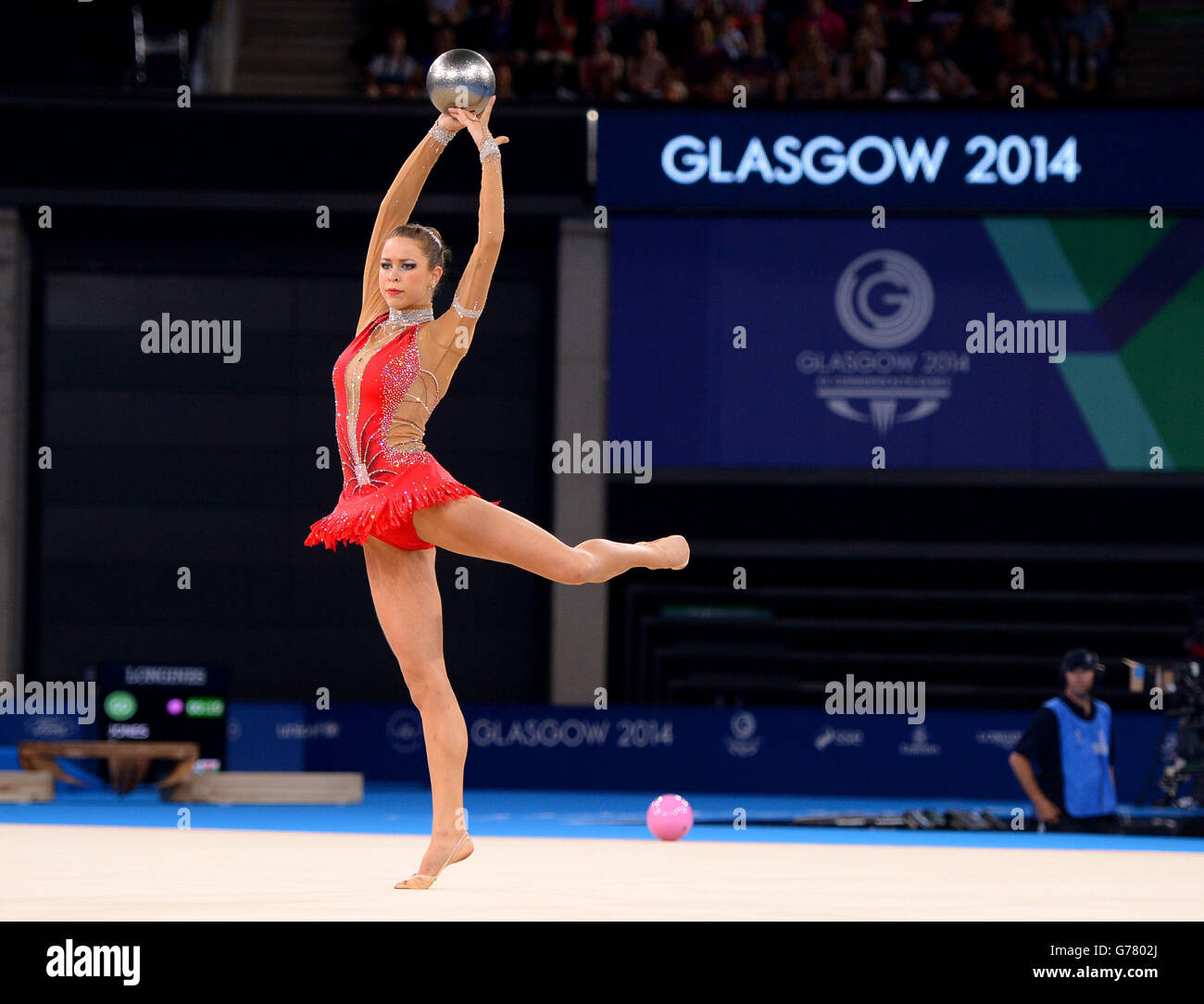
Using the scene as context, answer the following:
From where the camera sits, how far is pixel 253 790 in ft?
36.8

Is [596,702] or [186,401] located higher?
[186,401]

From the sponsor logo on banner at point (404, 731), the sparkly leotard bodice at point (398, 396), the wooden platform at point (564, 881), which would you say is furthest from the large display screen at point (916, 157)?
the sparkly leotard bodice at point (398, 396)

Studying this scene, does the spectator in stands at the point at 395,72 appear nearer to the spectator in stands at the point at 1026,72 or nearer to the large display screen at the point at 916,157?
the large display screen at the point at 916,157

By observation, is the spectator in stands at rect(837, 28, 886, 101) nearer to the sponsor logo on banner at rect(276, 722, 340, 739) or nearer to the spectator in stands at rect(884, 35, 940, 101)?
the spectator in stands at rect(884, 35, 940, 101)

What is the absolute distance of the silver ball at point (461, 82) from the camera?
4.90 metres

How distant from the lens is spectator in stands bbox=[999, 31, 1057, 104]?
47.8 feet

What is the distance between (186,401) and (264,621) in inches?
83.1

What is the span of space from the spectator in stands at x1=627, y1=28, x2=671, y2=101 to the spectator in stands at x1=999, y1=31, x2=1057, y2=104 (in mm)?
3100

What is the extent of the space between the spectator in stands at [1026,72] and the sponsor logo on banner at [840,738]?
5.91 metres

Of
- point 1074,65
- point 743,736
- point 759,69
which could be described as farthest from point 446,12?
point 743,736

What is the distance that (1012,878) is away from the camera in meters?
4.81

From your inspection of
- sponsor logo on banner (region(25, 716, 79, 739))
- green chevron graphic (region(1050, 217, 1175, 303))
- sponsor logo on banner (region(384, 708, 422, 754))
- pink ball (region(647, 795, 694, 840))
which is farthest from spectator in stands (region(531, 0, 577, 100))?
pink ball (region(647, 795, 694, 840))
